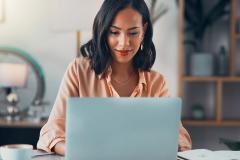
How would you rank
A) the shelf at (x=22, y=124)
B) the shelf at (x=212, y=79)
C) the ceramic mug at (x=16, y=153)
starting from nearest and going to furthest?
the ceramic mug at (x=16, y=153) → the shelf at (x=22, y=124) → the shelf at (x=212, y=79)

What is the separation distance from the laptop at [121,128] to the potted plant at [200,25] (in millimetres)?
1969

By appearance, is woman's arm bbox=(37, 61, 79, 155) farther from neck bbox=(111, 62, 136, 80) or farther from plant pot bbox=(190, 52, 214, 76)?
plant pot bbox=(190, 52, 214, 76)

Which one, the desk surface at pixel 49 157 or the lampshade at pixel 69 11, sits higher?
the lampshade at pixel 69 11

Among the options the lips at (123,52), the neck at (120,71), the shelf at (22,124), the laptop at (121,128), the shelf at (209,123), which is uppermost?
the lips at (123,52)

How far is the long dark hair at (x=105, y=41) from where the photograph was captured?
5.01 ft

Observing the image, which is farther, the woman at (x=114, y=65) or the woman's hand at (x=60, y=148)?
the woman at (x=114, y=65)

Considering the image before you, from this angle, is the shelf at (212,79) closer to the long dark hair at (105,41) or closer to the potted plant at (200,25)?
the potted plant at (200,25)

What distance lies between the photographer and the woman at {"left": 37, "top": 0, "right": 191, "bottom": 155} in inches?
59.0

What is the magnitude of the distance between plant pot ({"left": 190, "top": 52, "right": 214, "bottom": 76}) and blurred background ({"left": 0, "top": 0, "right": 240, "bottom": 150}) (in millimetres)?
14

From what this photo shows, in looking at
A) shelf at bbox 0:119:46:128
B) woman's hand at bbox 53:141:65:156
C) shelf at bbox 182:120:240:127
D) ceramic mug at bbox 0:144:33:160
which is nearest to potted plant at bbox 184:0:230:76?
shelf at bbox 182:120:240:127

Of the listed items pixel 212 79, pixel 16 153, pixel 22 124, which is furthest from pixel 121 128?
pixel 212 79

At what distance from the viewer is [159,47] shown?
312 cm

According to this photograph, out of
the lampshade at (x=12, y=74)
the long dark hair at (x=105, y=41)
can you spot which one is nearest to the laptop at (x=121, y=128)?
the long dark hair at (x=105, y=41)

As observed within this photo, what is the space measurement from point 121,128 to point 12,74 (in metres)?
1.92
